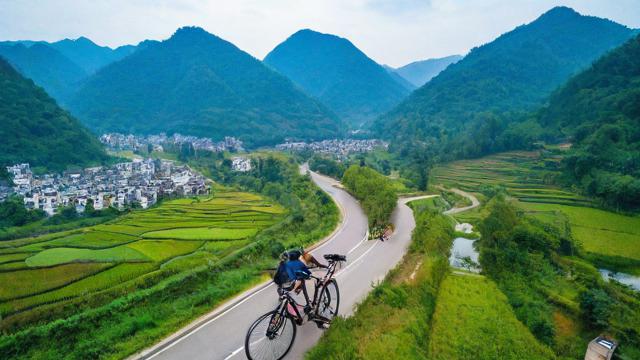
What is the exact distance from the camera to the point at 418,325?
709cm

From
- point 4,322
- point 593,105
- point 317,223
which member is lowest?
point 317,223

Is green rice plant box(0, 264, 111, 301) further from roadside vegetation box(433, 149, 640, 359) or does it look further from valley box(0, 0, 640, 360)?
roadside vegetation box(433, 149, 640, 359)

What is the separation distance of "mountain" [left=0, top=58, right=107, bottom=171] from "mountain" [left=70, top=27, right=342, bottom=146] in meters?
49.2

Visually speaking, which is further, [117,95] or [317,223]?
[117,95]

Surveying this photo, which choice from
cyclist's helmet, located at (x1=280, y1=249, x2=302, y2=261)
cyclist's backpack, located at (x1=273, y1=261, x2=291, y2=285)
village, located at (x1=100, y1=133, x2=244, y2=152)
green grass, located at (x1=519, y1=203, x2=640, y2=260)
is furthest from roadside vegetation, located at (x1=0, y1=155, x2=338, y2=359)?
village, located at (x1=100, y1=133, x2=244, y2=152)

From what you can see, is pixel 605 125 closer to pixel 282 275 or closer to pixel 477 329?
pixel 477 329

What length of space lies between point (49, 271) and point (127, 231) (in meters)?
8.06

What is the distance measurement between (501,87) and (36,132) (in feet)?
403

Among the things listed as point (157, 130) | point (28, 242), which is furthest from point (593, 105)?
point (157, 130)

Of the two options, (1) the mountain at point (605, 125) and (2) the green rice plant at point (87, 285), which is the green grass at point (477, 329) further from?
(1) the mountain at point (605, 125)

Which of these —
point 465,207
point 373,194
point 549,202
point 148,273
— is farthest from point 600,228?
point 148,273

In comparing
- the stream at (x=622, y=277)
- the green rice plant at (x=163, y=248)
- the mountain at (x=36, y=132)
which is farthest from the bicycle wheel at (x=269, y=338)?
the mountain at (x=36, y=132)

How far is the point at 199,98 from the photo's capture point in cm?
14912

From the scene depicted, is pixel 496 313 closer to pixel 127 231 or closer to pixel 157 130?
pixel 127 231
